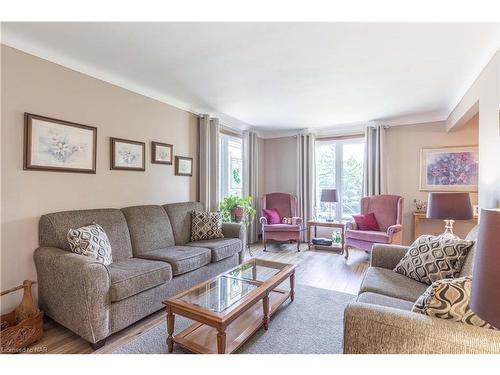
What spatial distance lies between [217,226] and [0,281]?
2125 mm

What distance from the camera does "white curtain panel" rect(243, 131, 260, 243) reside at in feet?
16.4

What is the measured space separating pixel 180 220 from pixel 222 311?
187cm

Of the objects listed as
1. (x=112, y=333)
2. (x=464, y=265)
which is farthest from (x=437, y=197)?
(x=112, y=333)

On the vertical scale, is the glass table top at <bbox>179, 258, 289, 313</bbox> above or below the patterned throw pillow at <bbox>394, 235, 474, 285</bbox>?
below

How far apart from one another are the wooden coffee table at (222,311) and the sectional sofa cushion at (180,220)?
43.6 inches

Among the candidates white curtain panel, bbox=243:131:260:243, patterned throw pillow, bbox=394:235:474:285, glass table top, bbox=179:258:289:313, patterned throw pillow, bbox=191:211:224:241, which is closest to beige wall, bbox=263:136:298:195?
white curtain panel, bbox=243:131:260:243

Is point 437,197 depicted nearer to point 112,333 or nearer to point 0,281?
point 112,333

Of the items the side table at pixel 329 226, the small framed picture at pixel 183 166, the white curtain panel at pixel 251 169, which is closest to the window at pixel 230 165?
the white curtain panel at pixel 251 169

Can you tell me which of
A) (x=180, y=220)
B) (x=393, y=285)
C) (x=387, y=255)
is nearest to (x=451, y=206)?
(x=387, y=255)

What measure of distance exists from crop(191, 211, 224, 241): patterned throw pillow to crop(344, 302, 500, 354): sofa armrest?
2.42 meters

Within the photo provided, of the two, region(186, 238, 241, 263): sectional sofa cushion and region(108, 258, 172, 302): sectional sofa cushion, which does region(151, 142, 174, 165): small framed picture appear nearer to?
region(186, 238, 241, 263): sectional sofa cushion

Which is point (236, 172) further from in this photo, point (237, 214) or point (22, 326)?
point (22, 326)

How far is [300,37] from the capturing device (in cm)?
202

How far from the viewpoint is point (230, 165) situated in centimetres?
484
